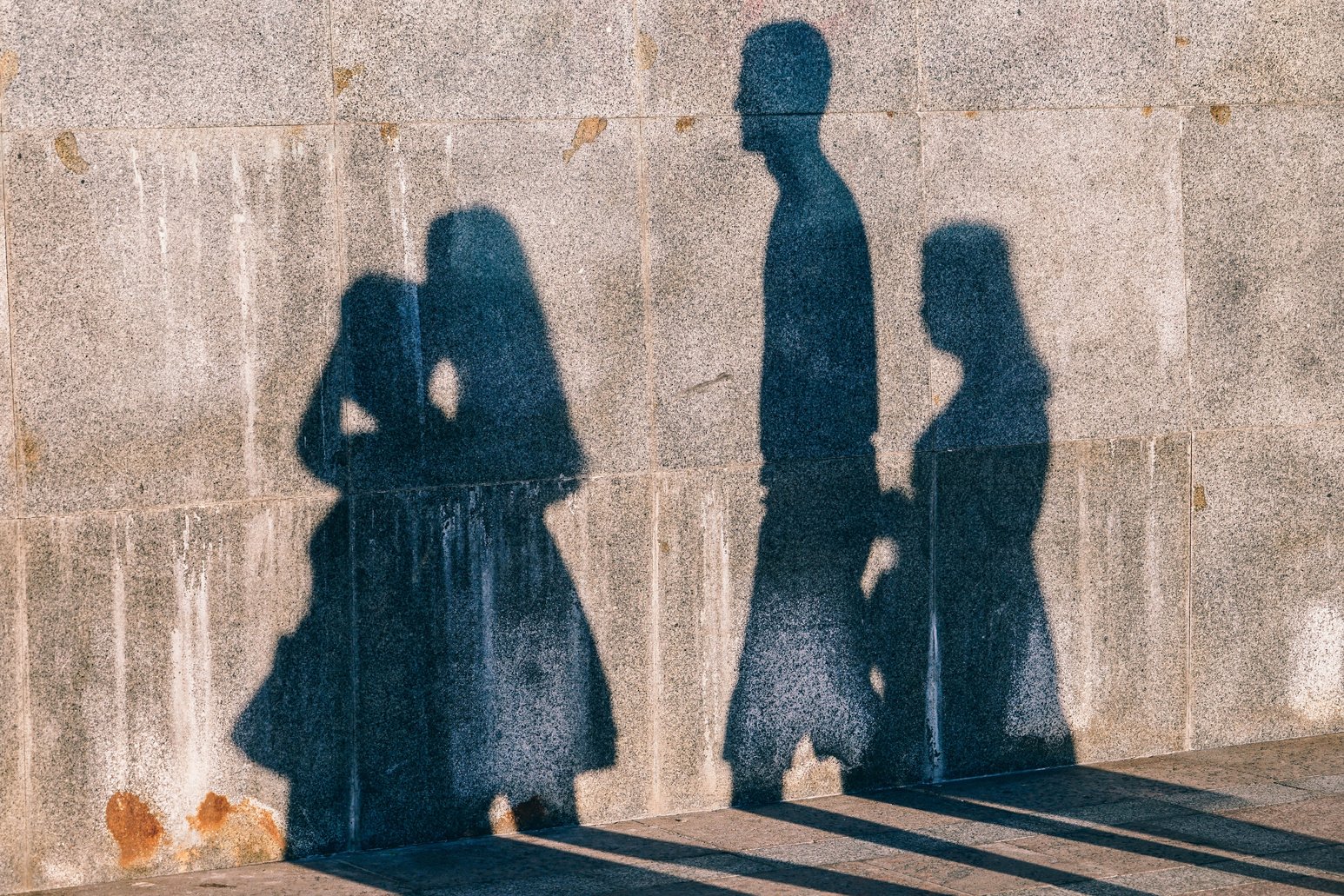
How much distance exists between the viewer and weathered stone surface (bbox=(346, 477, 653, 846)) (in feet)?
20.7

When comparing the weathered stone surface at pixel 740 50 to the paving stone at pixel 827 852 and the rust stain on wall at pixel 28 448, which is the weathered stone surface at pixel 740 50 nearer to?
the rust stain on wall at pixel 28 448

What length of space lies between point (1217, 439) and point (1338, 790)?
5.35 ft

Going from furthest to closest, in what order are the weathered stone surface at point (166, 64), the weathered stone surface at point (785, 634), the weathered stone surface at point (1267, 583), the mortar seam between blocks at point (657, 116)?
the weathered stone surface at point (1267, 583)
the weathered stone surface at point (785, 634)
the mortar seam between blocks at point (657, 116)
the weathered stone surface at point (166, 64)

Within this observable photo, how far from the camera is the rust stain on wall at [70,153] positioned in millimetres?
5840

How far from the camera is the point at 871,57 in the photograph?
266 inches

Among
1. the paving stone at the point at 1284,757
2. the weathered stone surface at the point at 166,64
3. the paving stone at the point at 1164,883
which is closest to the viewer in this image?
the paving stone at the point at 1164,883

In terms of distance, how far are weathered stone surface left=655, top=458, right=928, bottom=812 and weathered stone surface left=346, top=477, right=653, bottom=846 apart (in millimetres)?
184

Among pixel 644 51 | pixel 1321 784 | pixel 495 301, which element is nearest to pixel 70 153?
pixel 495 301

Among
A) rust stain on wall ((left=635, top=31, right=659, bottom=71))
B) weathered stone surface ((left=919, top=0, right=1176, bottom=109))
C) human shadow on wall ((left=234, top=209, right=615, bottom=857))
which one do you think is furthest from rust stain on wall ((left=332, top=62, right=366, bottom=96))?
weathered stone surface ((left=919, top=0, right=1176, bottom=109))

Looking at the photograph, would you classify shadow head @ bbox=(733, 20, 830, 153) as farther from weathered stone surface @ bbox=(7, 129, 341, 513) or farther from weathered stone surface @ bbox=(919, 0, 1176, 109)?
weathered stone surface @ bbox=(7, 129, 341, 513)

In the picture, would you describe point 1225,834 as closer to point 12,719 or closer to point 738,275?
point 738,275

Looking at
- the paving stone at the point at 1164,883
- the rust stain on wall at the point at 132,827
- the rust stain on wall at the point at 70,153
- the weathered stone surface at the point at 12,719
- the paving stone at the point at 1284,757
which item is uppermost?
the rust stain on wall at the point at 70,153

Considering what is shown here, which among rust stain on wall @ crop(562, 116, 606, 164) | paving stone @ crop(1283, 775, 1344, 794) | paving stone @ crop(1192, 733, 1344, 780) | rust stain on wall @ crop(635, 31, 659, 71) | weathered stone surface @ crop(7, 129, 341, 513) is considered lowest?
paving stone @ crop(1283, 775, 1344, 794)

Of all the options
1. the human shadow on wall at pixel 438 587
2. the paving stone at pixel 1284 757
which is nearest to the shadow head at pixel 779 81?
the human shadow on wall at pixel 438 587
